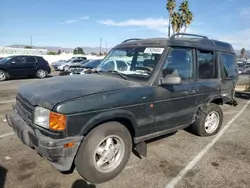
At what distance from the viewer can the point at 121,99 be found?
3379 mm

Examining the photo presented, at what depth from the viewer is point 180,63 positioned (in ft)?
14.1

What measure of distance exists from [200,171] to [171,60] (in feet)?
6.02

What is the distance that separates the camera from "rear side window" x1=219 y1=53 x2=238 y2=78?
5355 mm

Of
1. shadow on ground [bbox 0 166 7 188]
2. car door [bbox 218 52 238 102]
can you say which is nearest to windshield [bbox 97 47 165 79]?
car door [bbox 218 52 238 102]

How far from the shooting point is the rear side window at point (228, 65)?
5355 mm

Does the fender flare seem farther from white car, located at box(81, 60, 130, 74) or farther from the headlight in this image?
white car, located at box(81, 60, 130, 74)

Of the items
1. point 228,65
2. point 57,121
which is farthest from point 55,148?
point 228,65

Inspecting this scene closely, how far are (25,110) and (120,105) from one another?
4.50 ft

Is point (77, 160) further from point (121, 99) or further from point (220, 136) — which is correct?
point (220, 136)

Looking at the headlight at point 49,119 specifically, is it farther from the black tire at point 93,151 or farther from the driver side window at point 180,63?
the driver side window at point 180,63

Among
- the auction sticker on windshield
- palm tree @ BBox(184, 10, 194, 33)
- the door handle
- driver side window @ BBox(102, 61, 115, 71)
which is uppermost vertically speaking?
palm tree @ BBox(184, 10, 194, 33)

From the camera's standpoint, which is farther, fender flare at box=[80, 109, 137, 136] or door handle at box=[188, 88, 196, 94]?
door handle at box=[188, 88, 196, 94]

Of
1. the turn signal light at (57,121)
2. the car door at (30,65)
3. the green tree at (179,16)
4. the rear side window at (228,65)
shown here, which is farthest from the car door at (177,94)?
the green tree at (179,16)

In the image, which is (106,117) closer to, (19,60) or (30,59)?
(19,60)
